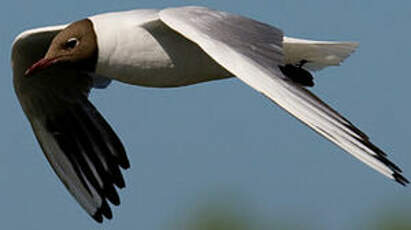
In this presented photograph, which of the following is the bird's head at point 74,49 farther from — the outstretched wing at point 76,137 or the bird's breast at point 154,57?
the outstretched wing at point 76,137

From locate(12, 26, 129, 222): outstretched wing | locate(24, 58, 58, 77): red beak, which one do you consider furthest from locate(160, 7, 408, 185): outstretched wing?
locate(12, 26, 129, 222): outstretched wing

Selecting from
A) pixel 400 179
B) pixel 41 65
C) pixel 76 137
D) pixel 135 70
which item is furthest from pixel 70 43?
pixel 400 179

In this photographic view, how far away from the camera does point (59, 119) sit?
25.3 ft

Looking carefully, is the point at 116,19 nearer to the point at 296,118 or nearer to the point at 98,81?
the point at 98,81

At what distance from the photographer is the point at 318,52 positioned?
22.8ft

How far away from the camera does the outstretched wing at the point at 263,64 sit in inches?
208

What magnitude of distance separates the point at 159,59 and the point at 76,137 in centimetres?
146

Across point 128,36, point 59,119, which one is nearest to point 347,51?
point 128,36

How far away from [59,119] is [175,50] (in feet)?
4.74

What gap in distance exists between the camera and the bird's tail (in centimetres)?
691

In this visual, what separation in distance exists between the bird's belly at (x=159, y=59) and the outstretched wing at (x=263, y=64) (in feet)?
0.62

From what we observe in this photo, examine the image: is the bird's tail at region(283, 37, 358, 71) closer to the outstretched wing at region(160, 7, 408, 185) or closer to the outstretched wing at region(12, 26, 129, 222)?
the outstretched wing at region(160, 7, 408, 185)

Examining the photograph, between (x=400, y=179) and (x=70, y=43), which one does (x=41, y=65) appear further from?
(x=400, y=179)

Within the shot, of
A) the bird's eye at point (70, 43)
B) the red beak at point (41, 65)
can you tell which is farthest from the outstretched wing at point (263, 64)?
the red beak at point (41, 65)
